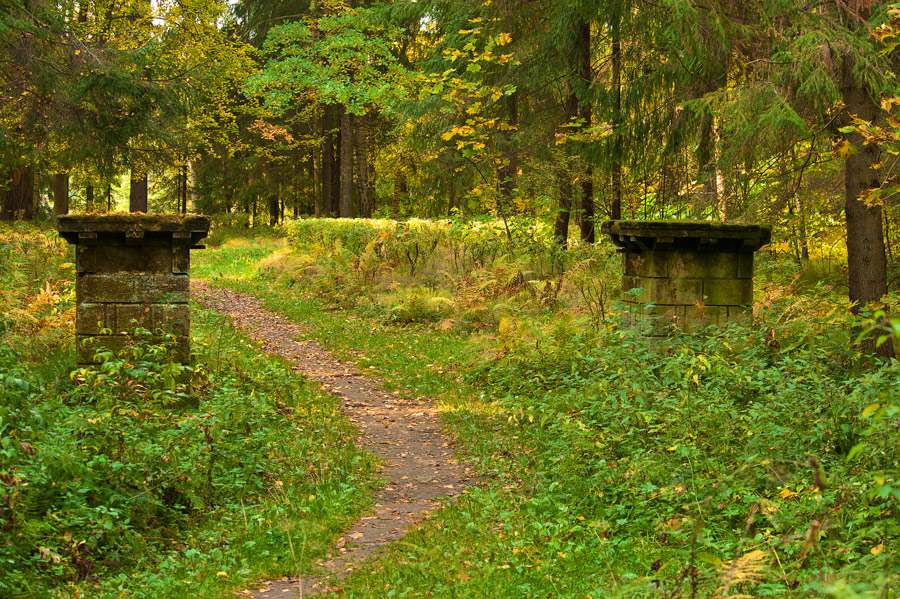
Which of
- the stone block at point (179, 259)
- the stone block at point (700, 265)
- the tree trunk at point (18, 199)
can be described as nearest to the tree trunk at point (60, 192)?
the tree trunk at point (18, 199)

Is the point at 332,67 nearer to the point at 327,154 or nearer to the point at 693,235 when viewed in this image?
the point at 327,154

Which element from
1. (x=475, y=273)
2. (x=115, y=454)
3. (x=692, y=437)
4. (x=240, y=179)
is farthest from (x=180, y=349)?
(x=240, y=179)

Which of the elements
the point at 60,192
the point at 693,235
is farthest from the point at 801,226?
the point at 60,192

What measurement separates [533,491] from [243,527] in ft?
6.97

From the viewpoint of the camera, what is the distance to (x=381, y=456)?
23.5 feet

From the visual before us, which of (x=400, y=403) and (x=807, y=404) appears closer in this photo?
(x=807, y=404)

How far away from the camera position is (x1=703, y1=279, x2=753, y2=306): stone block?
8227 millimetres

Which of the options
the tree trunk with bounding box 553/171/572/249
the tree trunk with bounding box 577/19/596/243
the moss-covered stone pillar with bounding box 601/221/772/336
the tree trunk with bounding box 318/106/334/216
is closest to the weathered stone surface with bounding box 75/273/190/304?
the moss-covered stone pillar with bounding box 601/221/772/336

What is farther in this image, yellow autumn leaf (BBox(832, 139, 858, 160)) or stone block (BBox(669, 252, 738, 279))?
stone block (BBox(669, 252, 738, 279))

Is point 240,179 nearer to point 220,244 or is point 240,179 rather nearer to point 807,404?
point 220,244

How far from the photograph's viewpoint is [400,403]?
30.0 ft

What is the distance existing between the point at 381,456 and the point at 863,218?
6.10 m

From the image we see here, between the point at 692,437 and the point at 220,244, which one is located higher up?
the point at 220,244

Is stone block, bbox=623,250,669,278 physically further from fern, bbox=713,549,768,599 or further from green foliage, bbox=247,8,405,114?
green foliage, bbox=247,8,405,114
